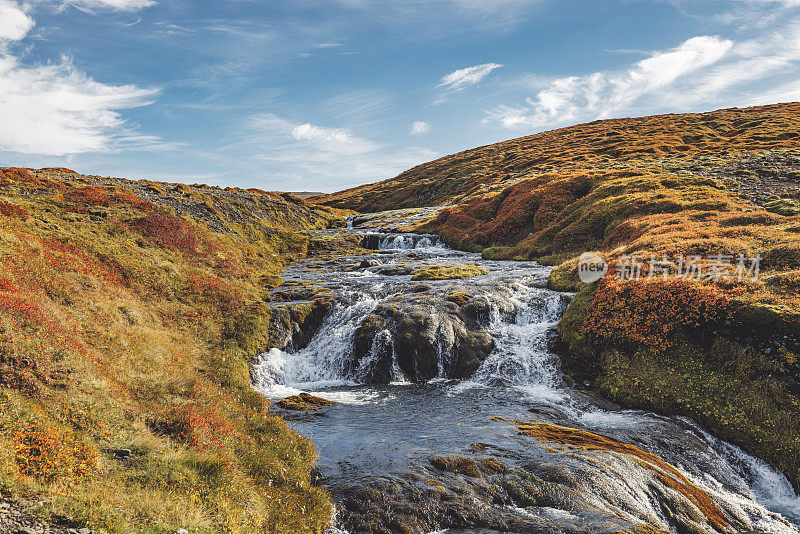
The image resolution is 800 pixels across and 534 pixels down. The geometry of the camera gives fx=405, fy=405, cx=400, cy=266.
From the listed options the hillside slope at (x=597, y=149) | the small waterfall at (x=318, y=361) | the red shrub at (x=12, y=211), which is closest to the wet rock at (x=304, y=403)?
the small waterfall at (x=318, y=361)

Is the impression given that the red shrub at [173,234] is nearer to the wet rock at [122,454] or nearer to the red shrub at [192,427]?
the red shrub at [192,427]

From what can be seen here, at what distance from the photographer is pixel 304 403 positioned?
2200 cm

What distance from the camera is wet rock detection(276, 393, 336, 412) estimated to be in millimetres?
21438

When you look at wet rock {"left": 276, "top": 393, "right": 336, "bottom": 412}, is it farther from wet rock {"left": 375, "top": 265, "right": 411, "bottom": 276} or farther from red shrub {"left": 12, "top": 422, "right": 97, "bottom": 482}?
wet rock {"left": 375, "top": 265, "right": 411, "bottom": 276}

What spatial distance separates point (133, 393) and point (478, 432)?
45.3 ft

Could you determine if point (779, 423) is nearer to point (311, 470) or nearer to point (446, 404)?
point (446, 404)

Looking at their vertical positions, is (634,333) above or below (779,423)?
above

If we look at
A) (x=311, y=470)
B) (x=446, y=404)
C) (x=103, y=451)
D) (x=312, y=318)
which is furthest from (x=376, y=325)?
(x=103, y=451)

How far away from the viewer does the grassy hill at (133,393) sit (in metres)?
9.15

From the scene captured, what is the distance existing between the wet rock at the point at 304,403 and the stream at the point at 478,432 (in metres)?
0.65

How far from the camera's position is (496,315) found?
3100 cm

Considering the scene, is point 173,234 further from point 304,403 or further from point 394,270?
point 304,403

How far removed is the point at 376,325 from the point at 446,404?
877 cm

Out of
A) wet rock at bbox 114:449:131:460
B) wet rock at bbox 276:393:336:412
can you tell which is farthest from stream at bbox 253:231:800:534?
wet rock at bbox 114:449:131:460
